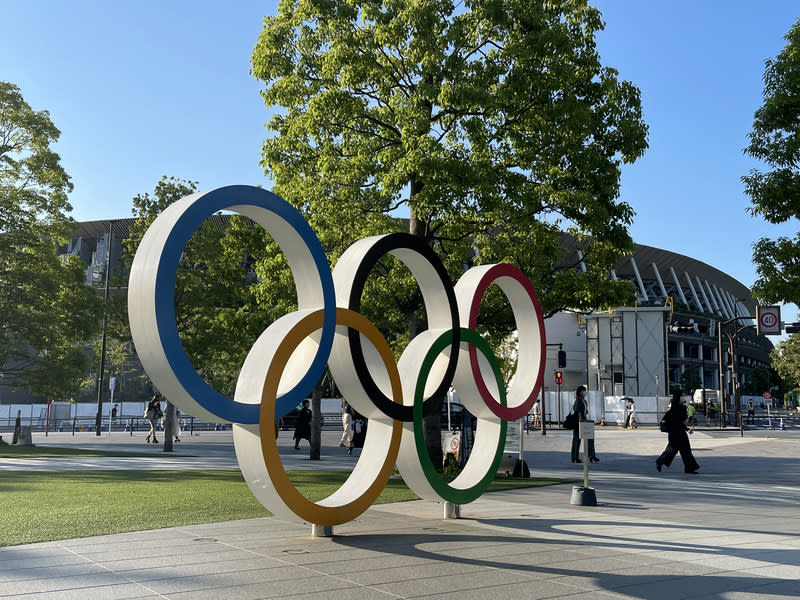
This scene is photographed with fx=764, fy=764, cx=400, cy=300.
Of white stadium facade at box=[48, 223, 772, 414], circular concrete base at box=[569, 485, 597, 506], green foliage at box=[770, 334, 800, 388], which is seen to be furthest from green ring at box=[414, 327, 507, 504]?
green foliage at box=[770, 334, 800, 388]

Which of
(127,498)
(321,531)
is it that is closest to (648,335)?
(127,498)

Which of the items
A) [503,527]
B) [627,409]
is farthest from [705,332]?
[503,527]

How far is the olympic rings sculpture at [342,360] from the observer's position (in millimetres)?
7160

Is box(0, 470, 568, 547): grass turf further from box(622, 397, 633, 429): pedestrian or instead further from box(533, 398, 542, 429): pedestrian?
box(622, 397, 633, 429): pedestrian

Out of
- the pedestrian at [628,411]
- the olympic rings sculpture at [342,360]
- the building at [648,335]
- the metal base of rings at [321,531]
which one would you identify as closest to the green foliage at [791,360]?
the building at [648,335]

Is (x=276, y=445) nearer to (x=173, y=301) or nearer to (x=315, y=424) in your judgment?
(x=173, y=301)

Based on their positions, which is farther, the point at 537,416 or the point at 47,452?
the point at 537,416

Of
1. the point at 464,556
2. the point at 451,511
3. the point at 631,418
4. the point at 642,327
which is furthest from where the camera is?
the point at 642,327

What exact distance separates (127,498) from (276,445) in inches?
190

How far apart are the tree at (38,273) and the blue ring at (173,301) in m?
19.6

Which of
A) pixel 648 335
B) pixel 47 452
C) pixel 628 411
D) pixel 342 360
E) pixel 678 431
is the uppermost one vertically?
pixel 648 335

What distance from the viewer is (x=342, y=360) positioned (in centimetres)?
902

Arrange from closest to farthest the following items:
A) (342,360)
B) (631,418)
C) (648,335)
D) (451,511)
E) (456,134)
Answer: (342,360)
(451,511)
(456,134)
(631,418)
(648,335)

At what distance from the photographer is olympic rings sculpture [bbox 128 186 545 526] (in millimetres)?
7160
